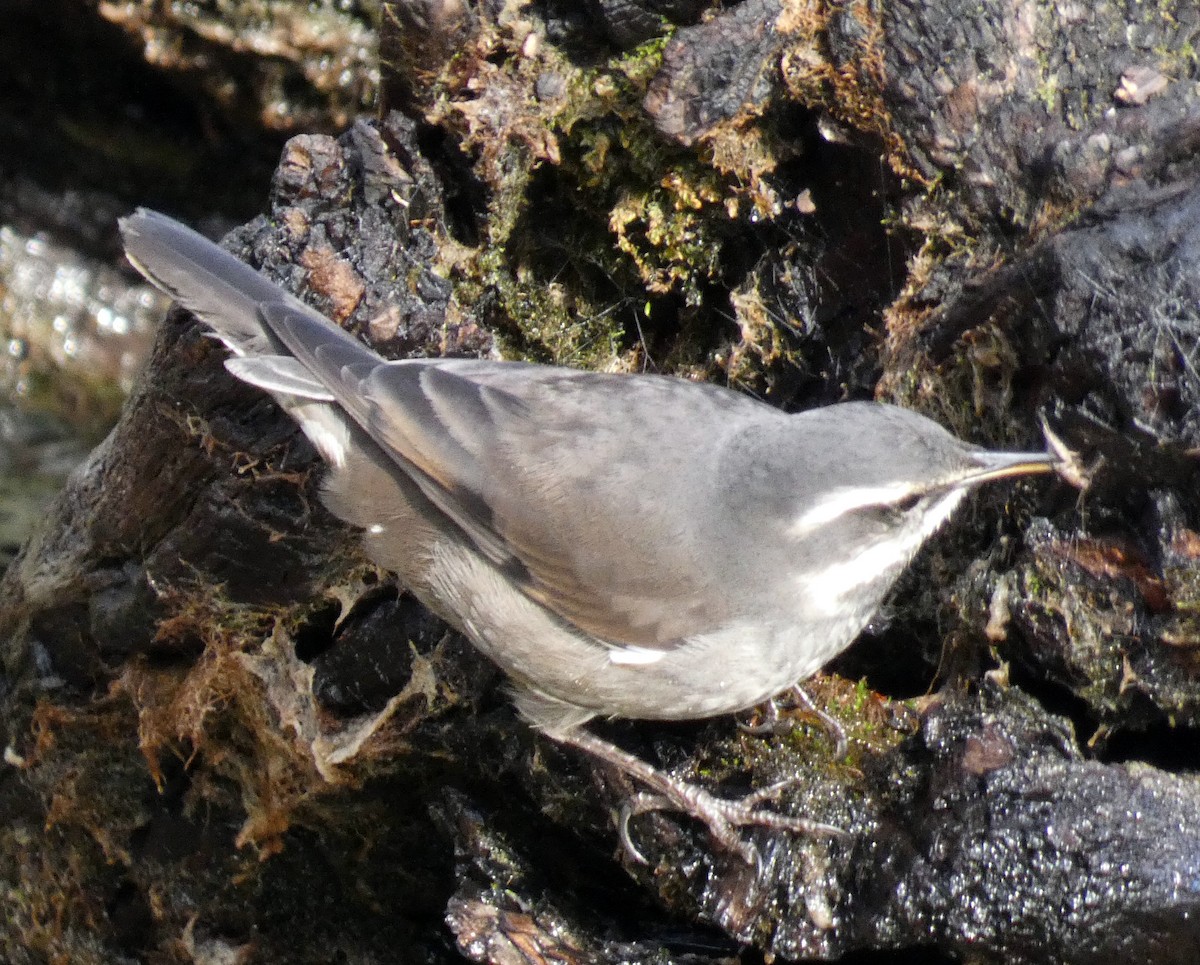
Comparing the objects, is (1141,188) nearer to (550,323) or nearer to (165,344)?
(550,323)

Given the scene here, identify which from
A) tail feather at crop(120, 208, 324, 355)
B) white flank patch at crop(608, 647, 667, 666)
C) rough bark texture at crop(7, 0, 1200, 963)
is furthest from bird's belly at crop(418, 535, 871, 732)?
tail feather at crop(120, 208, 324, 355)

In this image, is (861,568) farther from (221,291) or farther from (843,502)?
(221,291)

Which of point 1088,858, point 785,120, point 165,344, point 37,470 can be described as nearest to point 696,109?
point 785,120

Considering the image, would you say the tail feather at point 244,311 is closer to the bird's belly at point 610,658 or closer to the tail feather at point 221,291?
the tail feather at point 221,291

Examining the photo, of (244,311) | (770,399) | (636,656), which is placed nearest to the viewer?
(636,656)

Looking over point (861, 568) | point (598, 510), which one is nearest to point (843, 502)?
point (861, 568)

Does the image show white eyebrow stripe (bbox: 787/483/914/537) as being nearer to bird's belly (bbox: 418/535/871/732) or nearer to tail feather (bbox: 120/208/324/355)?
bird's belly (bbox: 418/535/871/732)

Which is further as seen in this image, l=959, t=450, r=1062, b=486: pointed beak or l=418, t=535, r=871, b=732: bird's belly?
l=418, t=535, r=871, b=732: bird's belly
